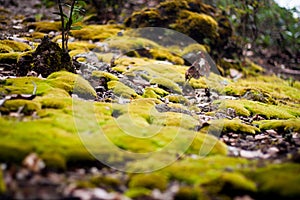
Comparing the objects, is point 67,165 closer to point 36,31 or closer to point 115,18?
point 36,31

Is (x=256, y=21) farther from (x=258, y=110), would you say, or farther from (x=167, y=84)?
(x=258, y=110)

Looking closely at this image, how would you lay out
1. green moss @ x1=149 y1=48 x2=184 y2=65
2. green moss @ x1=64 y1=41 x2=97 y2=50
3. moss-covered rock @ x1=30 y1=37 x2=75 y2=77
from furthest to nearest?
green moss @ x1=149 y1=48 x2=184 y2=65 → green moss @ x1=64 y1=41 x2=97 y2=50 → moss-covered rock @ x1=30 y1=37 x2=75 y2=77

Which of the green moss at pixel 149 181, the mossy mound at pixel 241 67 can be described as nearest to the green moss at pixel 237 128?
the green moss at pixel 149 181

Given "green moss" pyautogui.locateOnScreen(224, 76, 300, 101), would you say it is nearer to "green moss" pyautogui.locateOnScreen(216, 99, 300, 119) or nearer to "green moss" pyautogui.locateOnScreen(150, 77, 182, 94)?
"green moss" pyautogui.locateOnScreen(216, 99, 300, 119)

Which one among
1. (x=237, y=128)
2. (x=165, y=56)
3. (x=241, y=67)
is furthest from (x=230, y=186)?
(x=241, y=67)

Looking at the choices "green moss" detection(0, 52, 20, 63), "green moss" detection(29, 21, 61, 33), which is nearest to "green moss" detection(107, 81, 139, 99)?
"green moss" detection(0, 52, 20, 63)

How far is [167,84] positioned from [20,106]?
470cm

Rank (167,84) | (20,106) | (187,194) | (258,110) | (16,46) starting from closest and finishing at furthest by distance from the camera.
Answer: (187,194) → (20,106) → (258,110) → (167,84) → (16,46)

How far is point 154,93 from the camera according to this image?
7262mm

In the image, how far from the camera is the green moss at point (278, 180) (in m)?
2.85

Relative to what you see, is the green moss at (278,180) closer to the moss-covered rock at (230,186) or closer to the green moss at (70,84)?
the moss-covered rock at (230,186)

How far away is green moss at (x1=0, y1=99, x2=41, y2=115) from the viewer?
4.22m

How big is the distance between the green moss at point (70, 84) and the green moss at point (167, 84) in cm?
257

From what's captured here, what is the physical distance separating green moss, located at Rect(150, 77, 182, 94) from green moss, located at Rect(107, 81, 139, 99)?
151 cm
